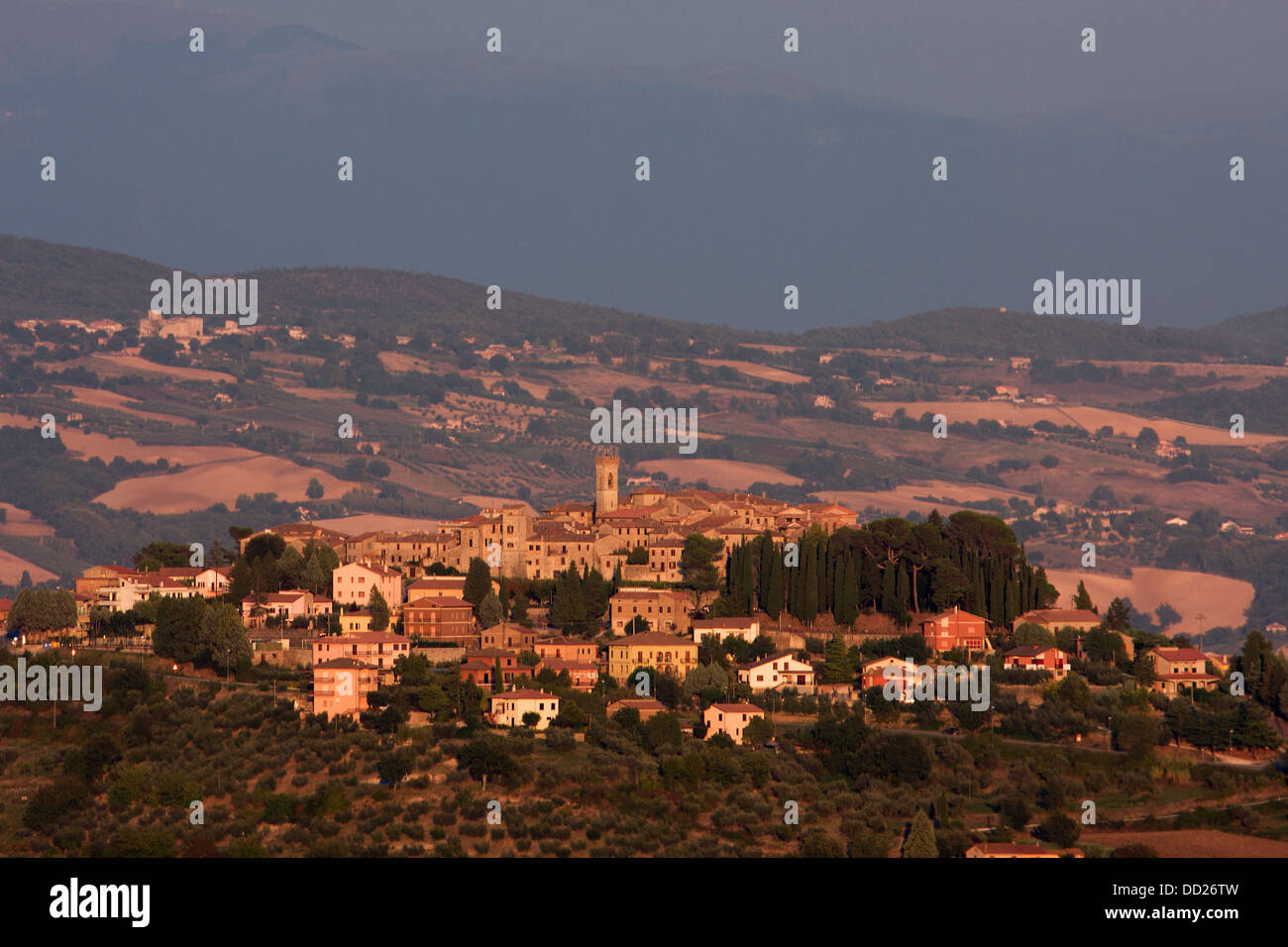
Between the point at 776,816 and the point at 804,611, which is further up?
the point at 804,611

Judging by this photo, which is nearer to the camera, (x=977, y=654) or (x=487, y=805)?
(x=487, y=805)

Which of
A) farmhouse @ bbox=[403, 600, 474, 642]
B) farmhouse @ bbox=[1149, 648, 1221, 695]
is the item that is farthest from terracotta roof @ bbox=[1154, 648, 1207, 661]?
farmhouse @ bbox=[403, 600, 474, 642]

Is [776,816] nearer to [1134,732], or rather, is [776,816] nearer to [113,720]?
[1134,732]

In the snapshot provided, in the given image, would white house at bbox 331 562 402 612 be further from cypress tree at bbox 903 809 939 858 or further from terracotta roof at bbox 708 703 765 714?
cypress tree at bbox 903 809 939 858

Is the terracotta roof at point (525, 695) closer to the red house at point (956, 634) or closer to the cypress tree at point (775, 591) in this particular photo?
the cypress tree at point (775, 591)

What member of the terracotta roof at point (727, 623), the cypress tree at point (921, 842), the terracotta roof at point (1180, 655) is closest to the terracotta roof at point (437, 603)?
the terracotta roof at point (727, 623)

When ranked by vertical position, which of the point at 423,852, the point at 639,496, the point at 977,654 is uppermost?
the point at 639,496
